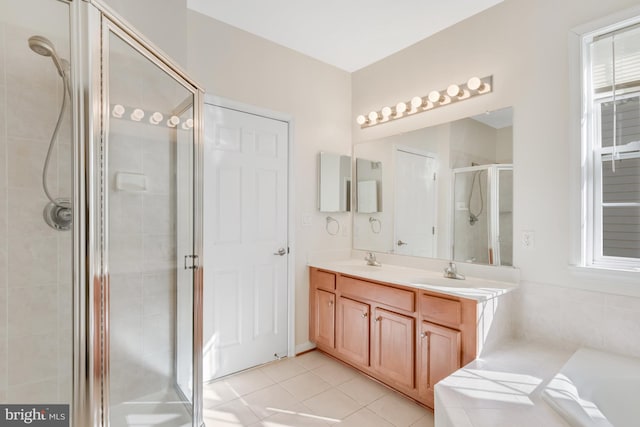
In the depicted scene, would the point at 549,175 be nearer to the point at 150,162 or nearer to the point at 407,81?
the point at 407,81

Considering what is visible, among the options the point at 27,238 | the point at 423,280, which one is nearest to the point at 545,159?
the point at 423,280

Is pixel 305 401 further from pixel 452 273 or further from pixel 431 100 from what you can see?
pixel 431 100

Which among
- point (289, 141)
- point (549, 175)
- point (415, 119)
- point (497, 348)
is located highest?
point (415, 119)

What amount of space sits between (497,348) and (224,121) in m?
2.38

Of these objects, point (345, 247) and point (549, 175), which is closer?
point (549, 175)

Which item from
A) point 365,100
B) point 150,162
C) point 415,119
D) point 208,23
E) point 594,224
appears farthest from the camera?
point 365,100

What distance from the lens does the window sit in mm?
1657

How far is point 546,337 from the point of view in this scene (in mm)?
1849

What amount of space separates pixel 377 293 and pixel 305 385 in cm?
85

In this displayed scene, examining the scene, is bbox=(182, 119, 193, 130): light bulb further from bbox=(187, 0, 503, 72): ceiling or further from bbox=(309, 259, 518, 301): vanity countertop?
bbox=(309, 259, 518, 301): vanity countertop

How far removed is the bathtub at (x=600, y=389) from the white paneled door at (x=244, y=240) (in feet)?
6.33

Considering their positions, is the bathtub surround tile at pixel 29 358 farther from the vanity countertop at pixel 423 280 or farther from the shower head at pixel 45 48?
the vanity countertop at pixel 423 280

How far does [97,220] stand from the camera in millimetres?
1092

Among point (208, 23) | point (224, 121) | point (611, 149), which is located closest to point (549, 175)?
point (611, 149)
